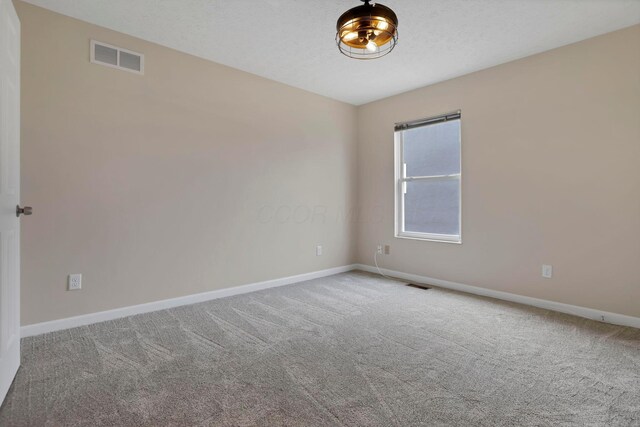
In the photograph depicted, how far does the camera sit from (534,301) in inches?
126

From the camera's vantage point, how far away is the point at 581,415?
5.13 feet

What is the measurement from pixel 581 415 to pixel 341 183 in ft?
11.8

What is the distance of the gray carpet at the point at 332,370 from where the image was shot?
1562 mm

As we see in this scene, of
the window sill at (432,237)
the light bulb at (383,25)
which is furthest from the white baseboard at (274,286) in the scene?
the light bulb at (383,25)

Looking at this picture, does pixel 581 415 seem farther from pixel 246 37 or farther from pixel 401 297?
pixel 246 37

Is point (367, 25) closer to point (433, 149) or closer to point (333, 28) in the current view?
point (333, 28)

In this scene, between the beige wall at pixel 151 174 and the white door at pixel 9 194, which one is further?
the beige wall at pixel 151 174

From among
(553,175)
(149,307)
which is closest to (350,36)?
(553,175)

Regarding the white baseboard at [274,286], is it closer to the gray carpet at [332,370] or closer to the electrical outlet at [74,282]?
the gray carpet at [332,370]

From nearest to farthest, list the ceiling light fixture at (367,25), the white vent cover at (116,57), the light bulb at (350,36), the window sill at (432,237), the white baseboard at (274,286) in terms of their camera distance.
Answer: the ceiling light fixture at (367,25) → the light bulb at (350,36) → the white baseboard at (274,286) → the white vent cover at (116,57) → the window sill at (432,237)

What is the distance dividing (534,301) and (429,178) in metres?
1.78

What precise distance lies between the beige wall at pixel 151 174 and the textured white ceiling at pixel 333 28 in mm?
296

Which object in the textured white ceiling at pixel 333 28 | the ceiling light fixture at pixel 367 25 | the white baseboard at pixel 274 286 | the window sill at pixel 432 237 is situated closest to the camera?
the ceiling light fixture at pixel 367 25

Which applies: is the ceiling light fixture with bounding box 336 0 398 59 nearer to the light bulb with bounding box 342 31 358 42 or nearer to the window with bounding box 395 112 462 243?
the light bulb with bounding box 342 31 358 42
